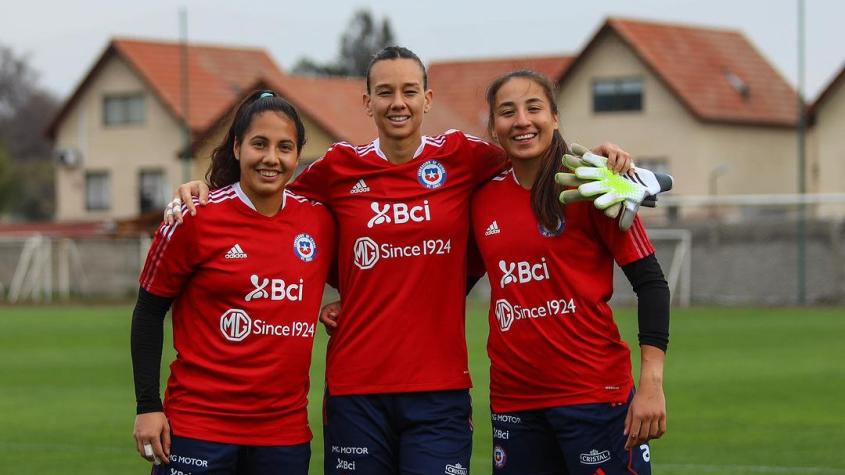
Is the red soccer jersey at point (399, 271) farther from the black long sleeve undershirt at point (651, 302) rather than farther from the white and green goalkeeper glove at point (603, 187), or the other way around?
the black long sleeve undershirt at point (651, 302)

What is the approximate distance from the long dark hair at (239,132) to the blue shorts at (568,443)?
1.38m

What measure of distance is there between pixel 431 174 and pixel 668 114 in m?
40.5

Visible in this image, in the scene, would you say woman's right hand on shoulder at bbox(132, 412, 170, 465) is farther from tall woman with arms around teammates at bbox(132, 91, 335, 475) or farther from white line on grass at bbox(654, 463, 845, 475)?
white line on grass at bbox(654, 463, 845, 475)

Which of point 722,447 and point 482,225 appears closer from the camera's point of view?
point 482,225

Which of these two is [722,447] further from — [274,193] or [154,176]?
[154,176]

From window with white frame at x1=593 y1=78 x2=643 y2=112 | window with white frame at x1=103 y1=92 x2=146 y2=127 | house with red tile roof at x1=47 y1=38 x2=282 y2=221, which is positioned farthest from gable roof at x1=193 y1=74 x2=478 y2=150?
window with white frame at x1=103 y1=92 x2=146 y2=127

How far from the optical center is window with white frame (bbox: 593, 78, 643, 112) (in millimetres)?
45875

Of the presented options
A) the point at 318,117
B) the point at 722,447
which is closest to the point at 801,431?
the point at 722,447

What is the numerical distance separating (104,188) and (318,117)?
36.7ft

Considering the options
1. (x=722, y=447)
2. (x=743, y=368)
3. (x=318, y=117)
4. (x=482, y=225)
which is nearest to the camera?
(x=482, y=225)

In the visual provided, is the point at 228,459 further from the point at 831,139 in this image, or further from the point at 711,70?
the point at 711,70

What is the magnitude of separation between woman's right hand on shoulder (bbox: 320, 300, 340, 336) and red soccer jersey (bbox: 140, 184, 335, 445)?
12.0 inches

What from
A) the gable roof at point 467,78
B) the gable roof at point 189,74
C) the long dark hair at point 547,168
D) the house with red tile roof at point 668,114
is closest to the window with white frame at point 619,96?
the house with red tile roof at point 668,114

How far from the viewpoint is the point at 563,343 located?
568 cm
